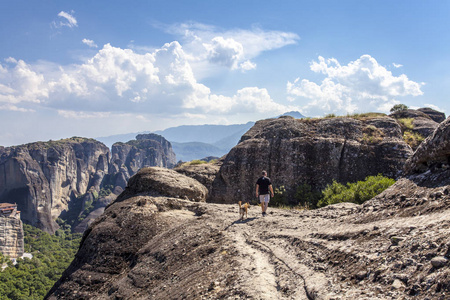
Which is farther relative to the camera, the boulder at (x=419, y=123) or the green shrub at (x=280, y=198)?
the boulder at (x=419, y=123)

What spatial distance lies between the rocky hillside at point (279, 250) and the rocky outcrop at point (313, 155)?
7.77 metres

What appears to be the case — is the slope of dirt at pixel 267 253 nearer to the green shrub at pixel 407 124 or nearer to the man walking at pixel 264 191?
the man walking at pixel 264 191

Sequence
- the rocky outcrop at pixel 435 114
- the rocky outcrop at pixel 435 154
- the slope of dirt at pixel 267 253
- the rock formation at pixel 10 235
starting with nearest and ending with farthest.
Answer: the slope of dirt at pixel 267 253 → the rocky outcrop at pixel 435 154 → the rocky outcrop at pixel 435 114 → the rock formation at pixel 10 235

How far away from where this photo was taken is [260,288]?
6.82 meters

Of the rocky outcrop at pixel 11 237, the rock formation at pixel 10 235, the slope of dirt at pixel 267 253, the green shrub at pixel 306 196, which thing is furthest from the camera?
the rock formation at pixel 10 235

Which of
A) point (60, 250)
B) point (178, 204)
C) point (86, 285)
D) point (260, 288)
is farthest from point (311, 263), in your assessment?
point (60, 250)

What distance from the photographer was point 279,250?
9305 millimetres

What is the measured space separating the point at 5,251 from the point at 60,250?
22.8 m

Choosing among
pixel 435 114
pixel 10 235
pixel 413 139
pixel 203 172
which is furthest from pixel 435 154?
pixel 10 235

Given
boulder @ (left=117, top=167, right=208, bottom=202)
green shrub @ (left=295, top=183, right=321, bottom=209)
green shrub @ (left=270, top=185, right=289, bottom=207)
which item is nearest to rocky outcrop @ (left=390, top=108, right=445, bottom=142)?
green shrub @ (left=295, top=183, right=321, bottom=209)

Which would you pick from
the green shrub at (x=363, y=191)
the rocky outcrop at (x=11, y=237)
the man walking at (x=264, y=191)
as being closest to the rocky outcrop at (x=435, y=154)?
the green shrub at (x=363, y=191)

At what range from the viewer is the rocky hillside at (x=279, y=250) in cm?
569

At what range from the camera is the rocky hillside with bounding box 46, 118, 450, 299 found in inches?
224

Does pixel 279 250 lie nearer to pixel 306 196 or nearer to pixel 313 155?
pixel 306 196
